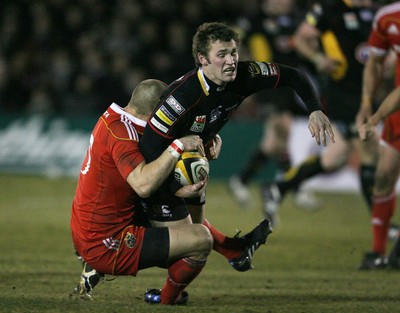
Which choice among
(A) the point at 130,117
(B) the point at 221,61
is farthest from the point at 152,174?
(B) the point at 221,61

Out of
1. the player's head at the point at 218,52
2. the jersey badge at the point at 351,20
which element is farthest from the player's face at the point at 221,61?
the jersey badge at the point at 351,20

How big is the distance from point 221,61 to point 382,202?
3.01m

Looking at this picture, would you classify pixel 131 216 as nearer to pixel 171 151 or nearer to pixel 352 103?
pixel 171 151

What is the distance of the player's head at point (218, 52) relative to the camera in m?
5.91

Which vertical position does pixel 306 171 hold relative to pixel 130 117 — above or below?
below

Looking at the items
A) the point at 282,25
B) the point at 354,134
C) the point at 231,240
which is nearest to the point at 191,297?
the point at 231,240

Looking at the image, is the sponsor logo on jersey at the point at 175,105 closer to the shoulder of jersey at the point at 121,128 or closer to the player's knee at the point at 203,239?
the shoulder of jersey at the point at 121,128

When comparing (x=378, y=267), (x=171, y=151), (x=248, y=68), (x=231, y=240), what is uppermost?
(x=248, y=68)

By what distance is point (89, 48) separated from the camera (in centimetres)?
1716

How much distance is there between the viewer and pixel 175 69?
16.9 metres

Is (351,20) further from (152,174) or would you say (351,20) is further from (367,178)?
(152,174)

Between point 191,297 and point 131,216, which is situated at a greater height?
point 131,216

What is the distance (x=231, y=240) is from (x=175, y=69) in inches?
415

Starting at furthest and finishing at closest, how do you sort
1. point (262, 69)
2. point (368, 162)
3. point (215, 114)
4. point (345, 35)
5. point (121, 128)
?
point (345, 35), point (368, 162), point (262, 69), point (215, 114), point (121, 128)
